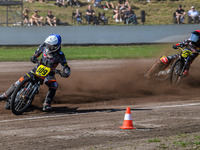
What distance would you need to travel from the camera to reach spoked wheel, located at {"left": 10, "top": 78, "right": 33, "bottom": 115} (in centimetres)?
855

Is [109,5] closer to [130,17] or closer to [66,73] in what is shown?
[130,17]

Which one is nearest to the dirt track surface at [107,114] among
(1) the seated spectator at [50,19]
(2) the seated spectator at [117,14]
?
(1) the seated spectator at [50,19]

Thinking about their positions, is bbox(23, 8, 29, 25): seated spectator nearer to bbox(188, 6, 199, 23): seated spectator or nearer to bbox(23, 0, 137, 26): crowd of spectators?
bbox(23, 0, 137, 26): crowd of spectators

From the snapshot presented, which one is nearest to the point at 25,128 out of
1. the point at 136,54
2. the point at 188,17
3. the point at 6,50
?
the point at 136,54

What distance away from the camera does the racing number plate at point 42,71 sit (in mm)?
8977

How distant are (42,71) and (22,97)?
77cm

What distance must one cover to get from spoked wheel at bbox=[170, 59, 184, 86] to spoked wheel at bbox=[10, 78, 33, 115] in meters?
5.06

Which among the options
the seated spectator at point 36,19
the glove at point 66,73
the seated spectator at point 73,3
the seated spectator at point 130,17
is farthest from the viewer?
the seated spectator at point 73,3

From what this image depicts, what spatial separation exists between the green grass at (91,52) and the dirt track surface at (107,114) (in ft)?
22.8

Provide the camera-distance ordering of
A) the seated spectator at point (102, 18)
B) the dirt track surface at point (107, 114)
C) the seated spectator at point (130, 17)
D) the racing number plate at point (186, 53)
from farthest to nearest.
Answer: the seated spectator at point (130, 17)
the seated spectator at point (102, 18)
the racing number plate at point (186, 53)
the dirt track surface at point (107, 114)

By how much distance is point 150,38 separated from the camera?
87.4 feet

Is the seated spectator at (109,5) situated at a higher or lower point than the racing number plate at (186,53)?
higher

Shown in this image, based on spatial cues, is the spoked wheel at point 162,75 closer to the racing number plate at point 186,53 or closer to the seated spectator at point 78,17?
the racing number plate at point 186,53

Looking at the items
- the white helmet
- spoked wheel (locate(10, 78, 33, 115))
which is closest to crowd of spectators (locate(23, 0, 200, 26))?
the white helmet
